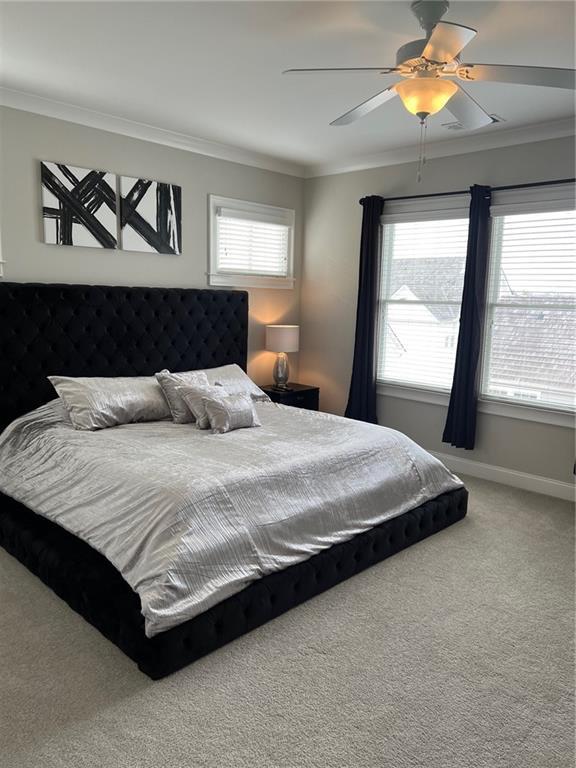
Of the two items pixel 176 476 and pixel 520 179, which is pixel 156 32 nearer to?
pixel 176 476

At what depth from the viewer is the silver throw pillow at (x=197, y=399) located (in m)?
3.65

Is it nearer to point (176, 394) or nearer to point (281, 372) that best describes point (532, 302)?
point (281, 372)

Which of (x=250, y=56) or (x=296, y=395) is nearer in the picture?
(x=250, y=56)

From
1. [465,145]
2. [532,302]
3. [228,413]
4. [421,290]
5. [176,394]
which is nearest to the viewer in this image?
[228,413]

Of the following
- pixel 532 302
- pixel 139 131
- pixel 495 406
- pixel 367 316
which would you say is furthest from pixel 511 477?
pixel 139 131

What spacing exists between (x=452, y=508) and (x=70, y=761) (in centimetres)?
265

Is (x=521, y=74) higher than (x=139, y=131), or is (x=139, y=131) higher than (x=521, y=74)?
(x=139, y=131)

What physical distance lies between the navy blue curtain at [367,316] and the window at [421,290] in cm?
10

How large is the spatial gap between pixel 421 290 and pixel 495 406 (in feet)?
3.92

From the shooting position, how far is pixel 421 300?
495cm

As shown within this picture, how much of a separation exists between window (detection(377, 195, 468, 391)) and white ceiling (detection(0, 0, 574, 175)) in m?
0.74

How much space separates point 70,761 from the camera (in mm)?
1824

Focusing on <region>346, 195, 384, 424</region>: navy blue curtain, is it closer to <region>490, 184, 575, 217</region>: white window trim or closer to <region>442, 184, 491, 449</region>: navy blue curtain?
<region>442, 184, 491, 449</region>: navy blue curtain

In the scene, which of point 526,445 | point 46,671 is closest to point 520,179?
point 526,445
